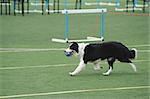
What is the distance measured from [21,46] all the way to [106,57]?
4266mm

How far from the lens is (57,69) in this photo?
9.29 meters

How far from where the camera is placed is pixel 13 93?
23.5 ft

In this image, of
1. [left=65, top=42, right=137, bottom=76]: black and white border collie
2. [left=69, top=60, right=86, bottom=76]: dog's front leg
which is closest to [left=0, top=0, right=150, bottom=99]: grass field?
[left=69, top=60, right=86, bottom=76]: dog's front leg

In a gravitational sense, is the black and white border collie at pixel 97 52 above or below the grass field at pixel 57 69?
above

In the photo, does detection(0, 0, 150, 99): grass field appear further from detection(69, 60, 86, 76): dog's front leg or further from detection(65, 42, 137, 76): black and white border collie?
detection(65, 42, 137, 76): black and white border collie

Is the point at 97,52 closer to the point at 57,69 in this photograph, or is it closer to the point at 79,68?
the point at 79,68

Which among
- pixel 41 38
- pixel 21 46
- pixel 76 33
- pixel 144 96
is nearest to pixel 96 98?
pixel 144 96

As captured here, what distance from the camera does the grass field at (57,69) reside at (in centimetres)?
725

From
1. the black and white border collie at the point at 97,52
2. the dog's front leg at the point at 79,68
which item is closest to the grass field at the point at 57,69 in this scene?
the dog's front leg at the point at 79,68

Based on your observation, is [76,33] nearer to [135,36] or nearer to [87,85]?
[135,36]

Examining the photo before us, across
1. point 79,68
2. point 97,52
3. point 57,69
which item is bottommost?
point 57,69

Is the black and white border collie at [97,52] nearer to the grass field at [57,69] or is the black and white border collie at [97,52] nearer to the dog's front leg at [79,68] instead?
the dog's front leg at [79,68]

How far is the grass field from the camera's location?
286 inches

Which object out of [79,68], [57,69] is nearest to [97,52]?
[79,68]
